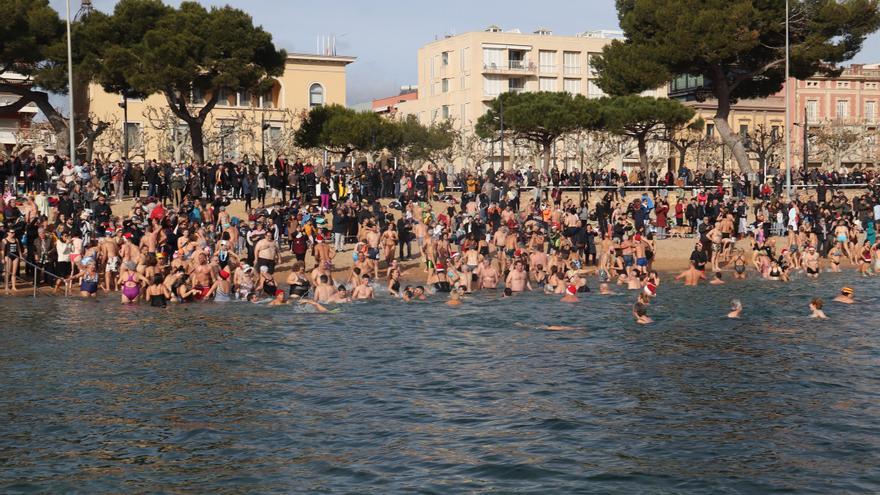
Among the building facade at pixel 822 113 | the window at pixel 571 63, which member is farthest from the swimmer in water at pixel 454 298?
the window at pixel 571 63

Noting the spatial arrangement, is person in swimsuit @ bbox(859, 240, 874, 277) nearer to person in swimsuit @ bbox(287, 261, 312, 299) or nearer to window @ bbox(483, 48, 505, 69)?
person in swimsuit @ bbox(287, 261, 312, 299)

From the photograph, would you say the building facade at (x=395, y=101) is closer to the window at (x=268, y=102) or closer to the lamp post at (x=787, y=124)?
the window at (x=268, y=102)

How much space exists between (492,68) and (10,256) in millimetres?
67843

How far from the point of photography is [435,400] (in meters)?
16.0

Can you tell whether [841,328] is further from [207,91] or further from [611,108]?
[611,108]

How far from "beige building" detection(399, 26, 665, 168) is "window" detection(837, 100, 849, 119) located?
1922cm

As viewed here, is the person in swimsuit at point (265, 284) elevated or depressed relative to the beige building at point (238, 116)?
depressed

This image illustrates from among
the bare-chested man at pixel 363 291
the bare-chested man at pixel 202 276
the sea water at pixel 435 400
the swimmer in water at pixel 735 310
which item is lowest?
the sea water at pixel 435 400

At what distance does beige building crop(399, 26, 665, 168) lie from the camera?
9031 cm

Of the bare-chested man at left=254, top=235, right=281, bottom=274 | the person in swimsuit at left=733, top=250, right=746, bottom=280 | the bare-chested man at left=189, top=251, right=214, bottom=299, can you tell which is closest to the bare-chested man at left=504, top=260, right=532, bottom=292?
the bare-chested man at left=254, top=235, right=281, bottom=274

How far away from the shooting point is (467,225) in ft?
106

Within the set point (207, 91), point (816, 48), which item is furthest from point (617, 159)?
point (207, 91)

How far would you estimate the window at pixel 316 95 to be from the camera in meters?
81.5

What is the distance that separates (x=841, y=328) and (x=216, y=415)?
44.3 ft
